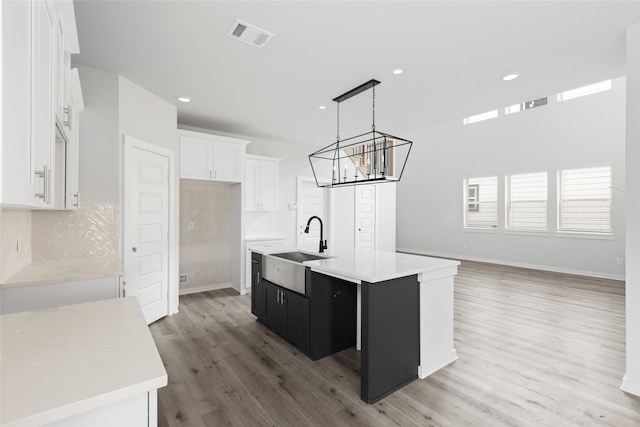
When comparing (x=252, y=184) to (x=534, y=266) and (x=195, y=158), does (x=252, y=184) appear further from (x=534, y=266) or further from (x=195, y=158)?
(x=534, y=266)

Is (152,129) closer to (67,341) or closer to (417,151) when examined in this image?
(67,341)

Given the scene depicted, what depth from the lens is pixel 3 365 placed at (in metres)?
0.86

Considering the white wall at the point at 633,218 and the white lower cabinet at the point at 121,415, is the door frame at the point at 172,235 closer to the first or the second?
the white lower cabinet at the point at 121,415

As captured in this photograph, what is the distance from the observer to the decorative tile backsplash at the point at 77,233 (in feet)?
8.55

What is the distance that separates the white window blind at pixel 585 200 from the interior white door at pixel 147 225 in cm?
755

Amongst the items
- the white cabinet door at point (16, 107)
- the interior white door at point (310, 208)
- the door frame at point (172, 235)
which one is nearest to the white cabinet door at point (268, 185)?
the interior white door at point (310, 208)

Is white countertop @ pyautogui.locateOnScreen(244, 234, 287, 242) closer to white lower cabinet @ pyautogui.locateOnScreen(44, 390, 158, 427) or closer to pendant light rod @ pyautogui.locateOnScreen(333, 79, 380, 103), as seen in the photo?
pendant light rod @ pyautogui.locateOnScreen(333, 79, 380, 103)

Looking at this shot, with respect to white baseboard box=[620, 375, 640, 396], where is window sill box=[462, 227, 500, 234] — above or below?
above

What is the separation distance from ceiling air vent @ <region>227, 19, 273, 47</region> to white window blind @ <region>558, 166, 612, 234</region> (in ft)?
22.5

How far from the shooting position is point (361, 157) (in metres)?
6.72

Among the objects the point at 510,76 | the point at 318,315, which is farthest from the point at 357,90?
the point at 318,315

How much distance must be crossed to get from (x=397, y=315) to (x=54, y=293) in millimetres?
2307

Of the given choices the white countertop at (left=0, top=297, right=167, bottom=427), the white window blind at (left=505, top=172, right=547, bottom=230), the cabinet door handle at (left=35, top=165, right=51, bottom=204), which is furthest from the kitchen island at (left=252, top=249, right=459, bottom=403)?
the white window blind at (left=505, top=172, right=547, bottom=230)

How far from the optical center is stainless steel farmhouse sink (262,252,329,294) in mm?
2877
